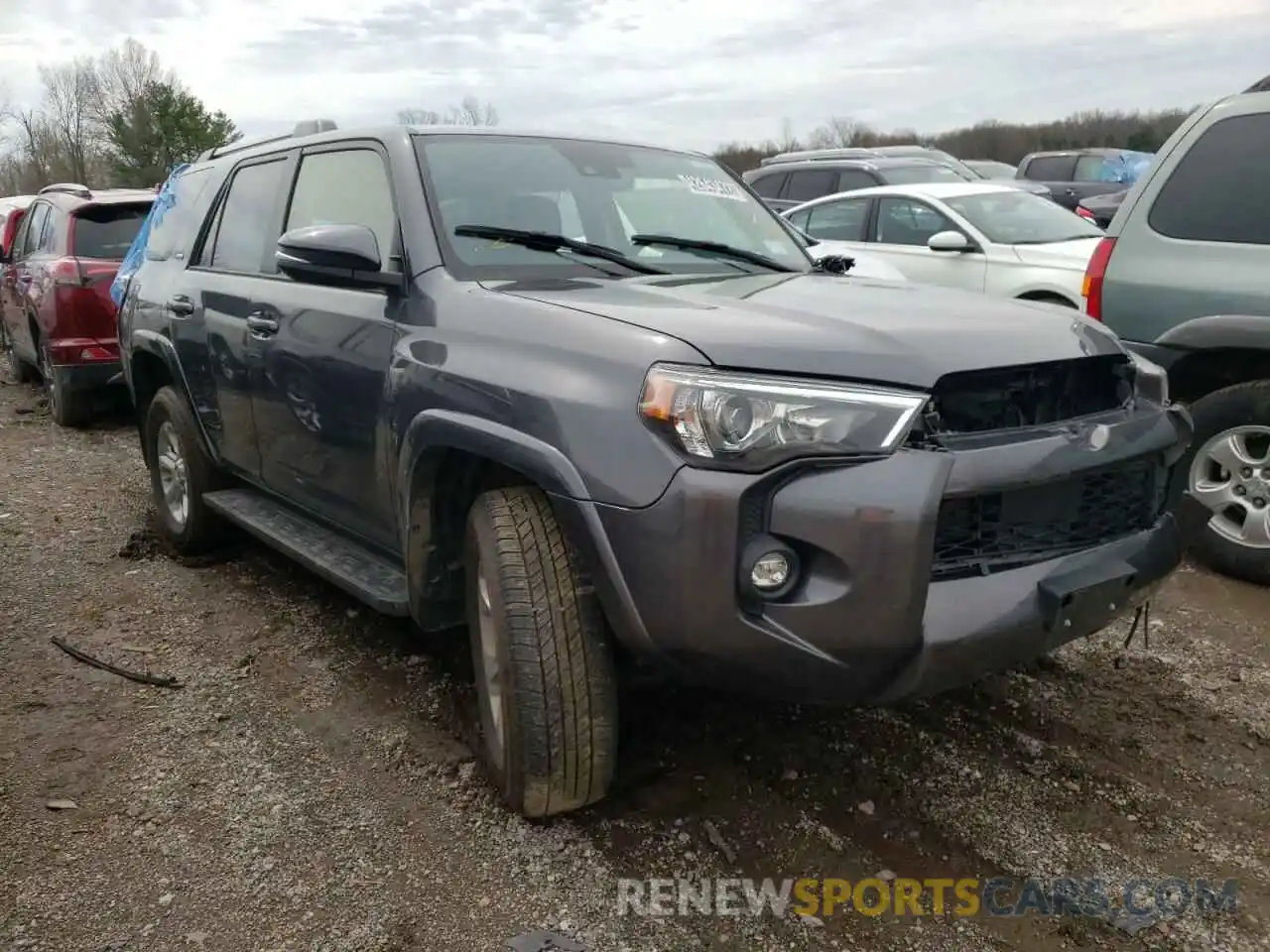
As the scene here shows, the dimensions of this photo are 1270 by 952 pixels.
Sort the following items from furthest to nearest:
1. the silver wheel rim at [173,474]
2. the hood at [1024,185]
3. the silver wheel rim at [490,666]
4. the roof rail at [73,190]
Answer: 1. the hood at [1024,185]
2. the roof rail at [73,190]
3. the silver wheel rim at [173,474]
4. the silver wheel rim at [490,666]

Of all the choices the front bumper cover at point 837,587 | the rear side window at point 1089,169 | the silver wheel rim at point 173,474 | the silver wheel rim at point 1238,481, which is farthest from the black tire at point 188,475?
the rear side window at point 1089,169

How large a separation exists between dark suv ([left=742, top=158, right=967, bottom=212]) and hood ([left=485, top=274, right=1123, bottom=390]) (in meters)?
8.18

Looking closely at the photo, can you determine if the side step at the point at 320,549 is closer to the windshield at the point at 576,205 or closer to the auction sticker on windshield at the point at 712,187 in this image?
the windshield at the point at 576,205

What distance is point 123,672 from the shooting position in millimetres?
3641

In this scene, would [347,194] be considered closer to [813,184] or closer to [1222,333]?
[1222,333]

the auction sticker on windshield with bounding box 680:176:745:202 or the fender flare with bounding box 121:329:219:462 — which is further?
the fender flare with bounding box 121:329:219:462

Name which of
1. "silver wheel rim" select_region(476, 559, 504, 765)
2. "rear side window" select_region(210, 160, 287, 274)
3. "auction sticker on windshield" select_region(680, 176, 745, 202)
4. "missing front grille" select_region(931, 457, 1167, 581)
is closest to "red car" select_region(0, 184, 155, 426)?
"rear side window" select_region(210, 160, 287, 274)

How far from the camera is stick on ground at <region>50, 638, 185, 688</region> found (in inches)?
140

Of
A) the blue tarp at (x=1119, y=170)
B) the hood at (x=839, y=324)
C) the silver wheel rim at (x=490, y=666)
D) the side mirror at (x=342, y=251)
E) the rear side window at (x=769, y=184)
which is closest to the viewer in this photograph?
the hood at (x=839, y=324)

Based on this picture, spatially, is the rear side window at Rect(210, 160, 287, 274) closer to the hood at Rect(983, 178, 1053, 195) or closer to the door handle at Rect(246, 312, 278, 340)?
the door handle at Rect(246, 312, 278, 340)

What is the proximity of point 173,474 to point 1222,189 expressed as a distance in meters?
4.96

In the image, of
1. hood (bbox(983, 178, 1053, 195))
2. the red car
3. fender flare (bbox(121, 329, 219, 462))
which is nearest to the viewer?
fender flare (bbox(121, 329, 219, 462))

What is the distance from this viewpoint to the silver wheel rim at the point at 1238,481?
13.9 feet

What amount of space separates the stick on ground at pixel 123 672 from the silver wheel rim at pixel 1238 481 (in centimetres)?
414
